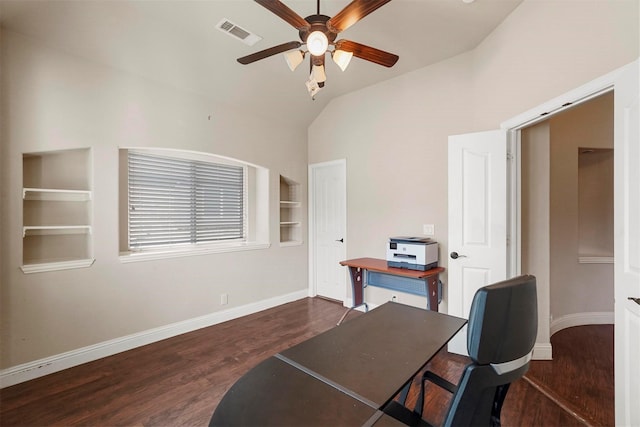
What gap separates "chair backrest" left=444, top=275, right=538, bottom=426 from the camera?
2.74ft

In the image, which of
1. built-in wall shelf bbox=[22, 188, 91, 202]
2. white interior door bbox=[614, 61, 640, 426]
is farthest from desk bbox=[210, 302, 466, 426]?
built-in wall shelf bbox=[22, 188, 91, 202]

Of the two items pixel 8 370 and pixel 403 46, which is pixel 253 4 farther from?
pixel 8 370

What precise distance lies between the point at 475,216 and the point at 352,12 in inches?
79.9

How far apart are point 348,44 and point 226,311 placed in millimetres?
3319

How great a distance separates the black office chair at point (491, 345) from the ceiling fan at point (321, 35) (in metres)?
1.66

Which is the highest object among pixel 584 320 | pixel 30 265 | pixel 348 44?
pixel 348 44

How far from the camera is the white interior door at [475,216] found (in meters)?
2.51

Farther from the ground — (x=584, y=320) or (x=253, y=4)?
(x=253, y=4)

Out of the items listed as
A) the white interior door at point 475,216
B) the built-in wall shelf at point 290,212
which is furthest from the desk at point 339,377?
the built-in wall shelf at point 290,212

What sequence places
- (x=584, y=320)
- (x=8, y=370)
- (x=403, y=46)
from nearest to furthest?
(x=8, y=370), (x=403, y=46), (x=584, y=320)

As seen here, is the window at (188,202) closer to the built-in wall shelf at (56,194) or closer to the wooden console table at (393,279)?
the built-in wall shelf at (56,194)

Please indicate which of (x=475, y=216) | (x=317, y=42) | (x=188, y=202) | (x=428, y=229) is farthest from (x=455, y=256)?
(x=188, y=202)

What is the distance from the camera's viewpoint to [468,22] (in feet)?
8.60

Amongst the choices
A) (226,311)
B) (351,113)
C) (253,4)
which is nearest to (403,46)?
(351,113)
